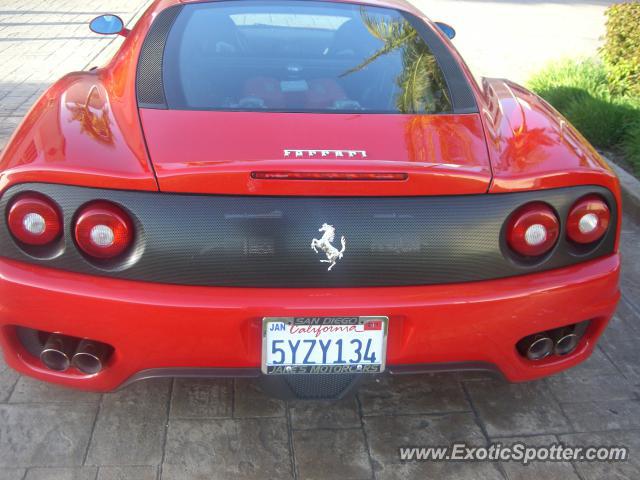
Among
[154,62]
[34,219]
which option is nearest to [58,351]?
[34,219]

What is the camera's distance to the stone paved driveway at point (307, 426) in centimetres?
233

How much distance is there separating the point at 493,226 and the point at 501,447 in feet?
2.85

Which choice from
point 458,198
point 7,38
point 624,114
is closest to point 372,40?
point 458,198

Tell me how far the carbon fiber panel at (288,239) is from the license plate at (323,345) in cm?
12

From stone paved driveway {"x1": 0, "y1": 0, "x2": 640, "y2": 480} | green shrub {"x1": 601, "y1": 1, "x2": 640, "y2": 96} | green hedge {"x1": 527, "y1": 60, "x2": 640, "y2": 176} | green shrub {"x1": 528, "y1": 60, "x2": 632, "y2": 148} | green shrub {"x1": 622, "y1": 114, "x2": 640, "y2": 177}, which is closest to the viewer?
stone paved driveway {"x1": 0, "y1": 0, "x2": 640, "y2": 480}

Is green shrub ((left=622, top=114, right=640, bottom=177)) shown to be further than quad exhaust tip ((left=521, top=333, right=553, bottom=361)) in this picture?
Yes

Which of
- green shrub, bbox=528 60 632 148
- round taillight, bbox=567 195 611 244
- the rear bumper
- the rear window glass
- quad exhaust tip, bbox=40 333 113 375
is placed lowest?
green shrub, bbox=528 60 632 148

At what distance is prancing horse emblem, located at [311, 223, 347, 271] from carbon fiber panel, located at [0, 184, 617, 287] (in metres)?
0.01

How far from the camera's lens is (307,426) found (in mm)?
2531

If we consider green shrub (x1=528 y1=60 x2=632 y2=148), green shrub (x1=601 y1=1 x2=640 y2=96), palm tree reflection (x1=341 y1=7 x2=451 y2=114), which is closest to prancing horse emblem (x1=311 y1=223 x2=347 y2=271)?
palm tree reflection (x1=341 y1=7 x2=451 y2=114)

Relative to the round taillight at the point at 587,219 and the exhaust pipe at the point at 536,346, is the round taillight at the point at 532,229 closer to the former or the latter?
the round taillight at the point at 587,219

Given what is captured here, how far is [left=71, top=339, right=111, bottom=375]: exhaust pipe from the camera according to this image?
7.04ft

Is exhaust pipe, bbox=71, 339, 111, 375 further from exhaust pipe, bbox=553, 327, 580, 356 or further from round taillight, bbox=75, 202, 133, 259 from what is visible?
exhaust pipe, bbox=553, 327, 580, 356

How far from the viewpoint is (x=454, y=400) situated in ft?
8.88
